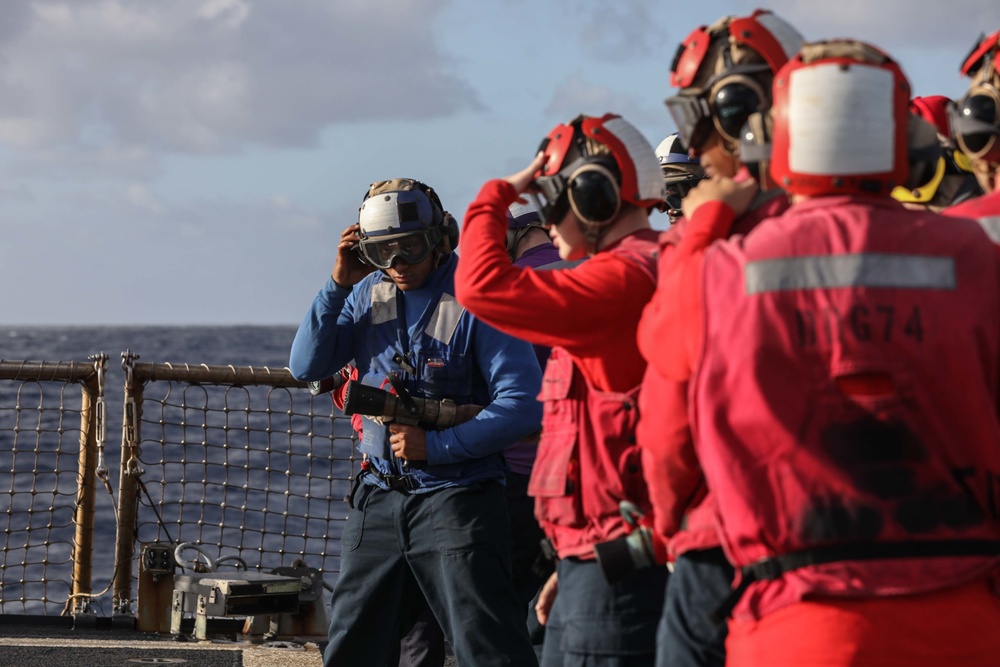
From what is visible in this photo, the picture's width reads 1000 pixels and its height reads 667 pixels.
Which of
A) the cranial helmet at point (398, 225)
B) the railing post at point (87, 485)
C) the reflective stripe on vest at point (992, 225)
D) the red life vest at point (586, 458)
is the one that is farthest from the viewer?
the railing post at point (87, 485)

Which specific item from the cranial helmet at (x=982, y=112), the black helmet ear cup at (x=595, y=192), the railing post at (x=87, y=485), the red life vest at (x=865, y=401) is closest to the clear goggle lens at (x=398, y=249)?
the black helmet ear cup at (x=595, y=192)

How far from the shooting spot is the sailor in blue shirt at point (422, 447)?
5602 mm

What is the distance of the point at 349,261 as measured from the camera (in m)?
6.07

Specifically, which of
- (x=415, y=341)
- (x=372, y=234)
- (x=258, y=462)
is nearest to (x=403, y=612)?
(x=415, y=341)

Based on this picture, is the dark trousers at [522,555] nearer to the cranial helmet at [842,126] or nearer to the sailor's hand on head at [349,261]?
the sailor's hand on head at [349,261]

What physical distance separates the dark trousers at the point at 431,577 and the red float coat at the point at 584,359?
1378 millimetres

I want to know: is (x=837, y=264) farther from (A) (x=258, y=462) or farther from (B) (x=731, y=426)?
(A) (x=258, y=462)

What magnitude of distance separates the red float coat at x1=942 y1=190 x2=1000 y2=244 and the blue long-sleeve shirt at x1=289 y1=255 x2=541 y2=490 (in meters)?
2.42

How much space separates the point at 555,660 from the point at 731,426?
55.7 inches

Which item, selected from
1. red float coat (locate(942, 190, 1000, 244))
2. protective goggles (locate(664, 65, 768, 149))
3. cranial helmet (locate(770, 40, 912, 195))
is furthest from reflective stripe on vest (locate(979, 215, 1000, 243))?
protective goggles (locate(664, 65, 768, 149))

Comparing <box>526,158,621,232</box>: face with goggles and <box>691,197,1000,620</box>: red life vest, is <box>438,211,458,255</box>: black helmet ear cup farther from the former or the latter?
<box>691,197,1000,620</box>: red life vest

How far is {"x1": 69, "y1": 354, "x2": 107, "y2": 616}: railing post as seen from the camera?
859 centimetres

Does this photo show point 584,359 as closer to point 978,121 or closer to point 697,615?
point 697,615

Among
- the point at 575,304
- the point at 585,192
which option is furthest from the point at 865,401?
the point at 585,192
